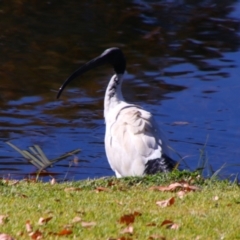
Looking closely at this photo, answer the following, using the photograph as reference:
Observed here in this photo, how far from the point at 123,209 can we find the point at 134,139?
3273 millimetres

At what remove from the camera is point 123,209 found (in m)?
6.55

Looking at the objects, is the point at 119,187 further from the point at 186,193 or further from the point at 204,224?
the point at 204,224

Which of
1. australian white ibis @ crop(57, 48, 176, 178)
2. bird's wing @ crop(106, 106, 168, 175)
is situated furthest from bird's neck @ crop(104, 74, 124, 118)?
bird's wing @ crop(106, 106, 168, 175)

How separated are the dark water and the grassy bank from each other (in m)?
3.38

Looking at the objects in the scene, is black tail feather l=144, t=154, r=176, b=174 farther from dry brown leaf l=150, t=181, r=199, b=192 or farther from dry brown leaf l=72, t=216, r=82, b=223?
dry brown leaf l=72, t=216, r=82, b=223

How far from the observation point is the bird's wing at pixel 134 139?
31.4 ft

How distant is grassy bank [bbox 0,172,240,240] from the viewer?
19.3 ft

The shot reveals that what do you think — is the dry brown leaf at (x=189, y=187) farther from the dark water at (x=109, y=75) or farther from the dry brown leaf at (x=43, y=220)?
the dark water at (x=109, y=75)

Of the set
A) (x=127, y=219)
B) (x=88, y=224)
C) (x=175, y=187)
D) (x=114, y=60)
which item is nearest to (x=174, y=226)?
(x=127, y=219)

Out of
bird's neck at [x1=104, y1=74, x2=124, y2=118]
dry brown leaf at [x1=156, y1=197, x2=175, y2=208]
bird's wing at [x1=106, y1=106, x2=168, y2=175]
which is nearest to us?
dry brown leaf at [x1=156, y1=197, x2=175, y2=208]

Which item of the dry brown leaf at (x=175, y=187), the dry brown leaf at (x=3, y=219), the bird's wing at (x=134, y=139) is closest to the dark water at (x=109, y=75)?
the bird's wing at (x=134, y=139)

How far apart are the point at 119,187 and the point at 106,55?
13.6ft

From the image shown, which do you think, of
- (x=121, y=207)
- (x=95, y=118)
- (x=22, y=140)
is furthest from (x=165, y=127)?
(x=121, y=207)

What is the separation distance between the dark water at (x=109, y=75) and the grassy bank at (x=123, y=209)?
3.38 meters
